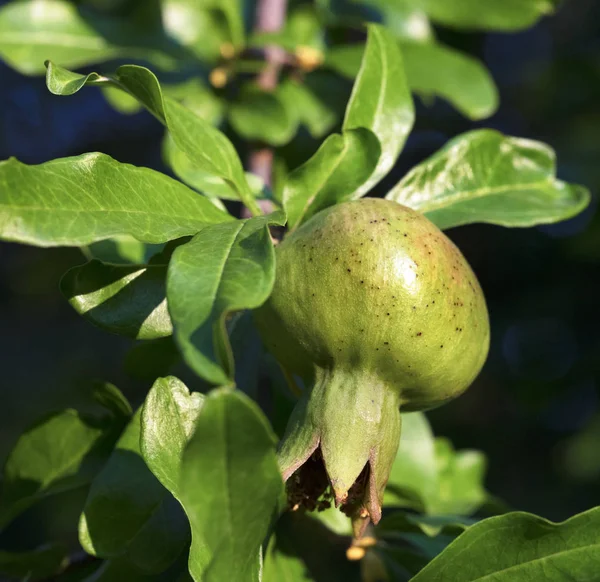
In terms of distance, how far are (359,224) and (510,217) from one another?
0.34 metres

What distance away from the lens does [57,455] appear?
1.07 m

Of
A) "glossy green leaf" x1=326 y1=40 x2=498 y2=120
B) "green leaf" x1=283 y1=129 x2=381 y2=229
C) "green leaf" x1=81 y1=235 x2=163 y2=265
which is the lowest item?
"glossy green leaf" x1=326 y1=40 x2=498 y2=120

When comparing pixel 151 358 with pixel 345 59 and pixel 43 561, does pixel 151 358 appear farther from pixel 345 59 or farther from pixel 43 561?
pixel 345 59

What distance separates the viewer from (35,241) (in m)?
0.69

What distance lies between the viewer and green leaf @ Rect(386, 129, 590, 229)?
1.05 m

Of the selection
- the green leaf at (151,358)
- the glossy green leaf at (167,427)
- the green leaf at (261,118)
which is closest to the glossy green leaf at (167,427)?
the glossy green leaf at (167,427)

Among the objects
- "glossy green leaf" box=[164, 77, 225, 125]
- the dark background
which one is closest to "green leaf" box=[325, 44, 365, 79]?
"glossy green leaf" box=[164, 77, 225, 125]

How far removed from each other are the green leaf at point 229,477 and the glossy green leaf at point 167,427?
0.15m

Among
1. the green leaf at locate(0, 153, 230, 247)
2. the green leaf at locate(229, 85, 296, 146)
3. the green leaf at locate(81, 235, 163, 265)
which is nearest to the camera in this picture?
the green leaf at locate(0, 153, 230, 247)

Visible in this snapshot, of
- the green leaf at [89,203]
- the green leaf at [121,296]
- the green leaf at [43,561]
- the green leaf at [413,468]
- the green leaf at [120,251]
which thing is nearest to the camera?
the green leaf at [89,203]

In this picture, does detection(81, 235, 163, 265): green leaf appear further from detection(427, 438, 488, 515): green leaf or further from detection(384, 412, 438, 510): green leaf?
detection(427, 438, 488, 515): green leaf

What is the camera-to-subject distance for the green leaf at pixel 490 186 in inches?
41.4

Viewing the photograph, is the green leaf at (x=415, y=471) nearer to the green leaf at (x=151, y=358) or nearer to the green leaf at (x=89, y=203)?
the green leaf at (x=151, y=358)

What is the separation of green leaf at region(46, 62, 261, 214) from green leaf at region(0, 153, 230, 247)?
5cm
